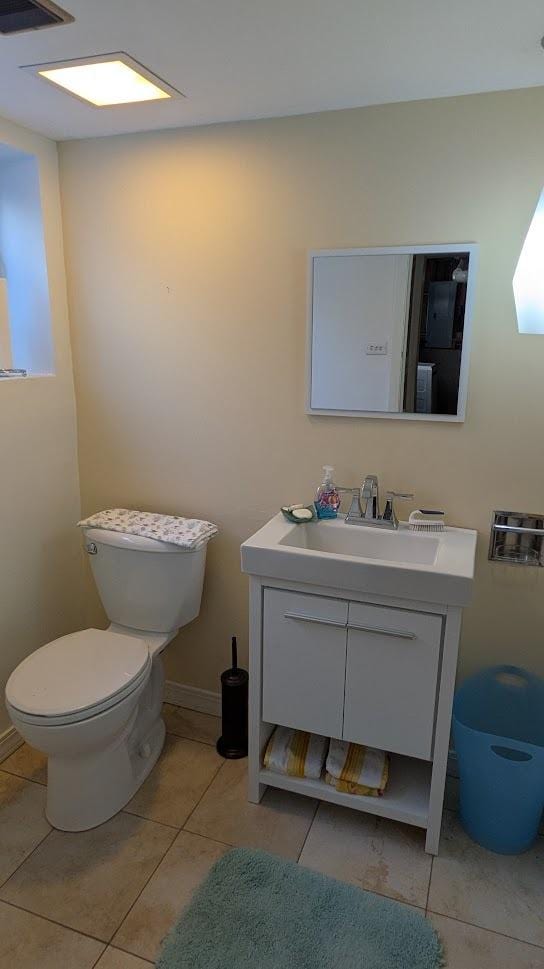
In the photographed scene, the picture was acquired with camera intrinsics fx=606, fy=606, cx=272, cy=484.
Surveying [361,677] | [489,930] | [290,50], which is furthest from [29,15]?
[489,930]

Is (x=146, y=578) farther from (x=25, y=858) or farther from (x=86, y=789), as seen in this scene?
(x=25, y=858)

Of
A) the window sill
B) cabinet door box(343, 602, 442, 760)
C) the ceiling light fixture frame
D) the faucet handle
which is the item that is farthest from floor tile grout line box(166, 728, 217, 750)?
the ceiling light fixture frame

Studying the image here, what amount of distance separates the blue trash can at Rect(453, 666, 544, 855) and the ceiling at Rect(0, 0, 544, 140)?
169 centimetres

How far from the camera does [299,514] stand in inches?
77.1

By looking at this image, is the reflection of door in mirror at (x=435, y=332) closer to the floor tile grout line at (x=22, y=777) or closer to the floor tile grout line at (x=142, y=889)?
the floor tile grout line at (x=142, y=889)

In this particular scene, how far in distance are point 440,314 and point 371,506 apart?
0.62 metres

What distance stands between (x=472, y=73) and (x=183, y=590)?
5.68 feet

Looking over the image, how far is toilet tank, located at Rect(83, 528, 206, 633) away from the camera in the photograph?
2064 millimetres

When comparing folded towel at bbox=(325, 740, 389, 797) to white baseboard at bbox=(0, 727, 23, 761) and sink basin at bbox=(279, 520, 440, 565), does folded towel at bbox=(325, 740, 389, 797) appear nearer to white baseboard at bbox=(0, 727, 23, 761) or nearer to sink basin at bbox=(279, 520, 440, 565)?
sink basin at bbox=(279, 520, 440, 565)

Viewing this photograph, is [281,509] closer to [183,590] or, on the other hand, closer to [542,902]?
[183,590]

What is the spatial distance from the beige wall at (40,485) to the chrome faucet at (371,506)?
3.73 ft

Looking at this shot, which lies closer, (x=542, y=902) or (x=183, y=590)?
(x=542, y=902)

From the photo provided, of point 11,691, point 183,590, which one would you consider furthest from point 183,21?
point 11,691

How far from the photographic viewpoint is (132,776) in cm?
199
